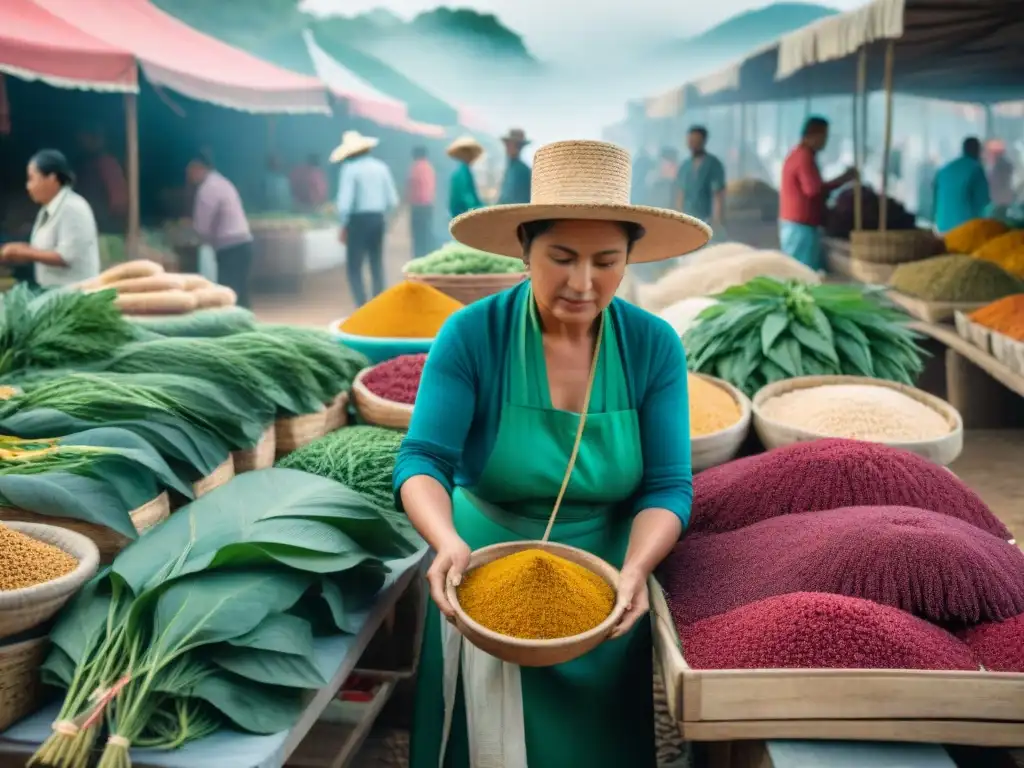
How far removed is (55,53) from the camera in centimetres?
409

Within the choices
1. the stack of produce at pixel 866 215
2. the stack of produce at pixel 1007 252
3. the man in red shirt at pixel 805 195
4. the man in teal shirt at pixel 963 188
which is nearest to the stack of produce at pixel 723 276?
the stack of produce at pixel 1007 252

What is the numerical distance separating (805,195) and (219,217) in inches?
154

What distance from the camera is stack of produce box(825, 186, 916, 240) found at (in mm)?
6102

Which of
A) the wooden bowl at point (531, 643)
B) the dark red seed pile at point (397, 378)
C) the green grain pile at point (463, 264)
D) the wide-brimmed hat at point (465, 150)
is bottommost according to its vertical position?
the wooden bowl at point (531, 643)

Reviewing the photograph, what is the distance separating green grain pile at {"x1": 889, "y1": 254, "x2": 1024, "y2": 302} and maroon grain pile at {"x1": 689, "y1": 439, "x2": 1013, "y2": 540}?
2.57 metres

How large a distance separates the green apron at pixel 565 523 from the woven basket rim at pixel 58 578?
51 centimetres

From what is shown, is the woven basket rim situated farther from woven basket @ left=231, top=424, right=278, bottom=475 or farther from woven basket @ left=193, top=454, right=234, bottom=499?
woven basket @ left=231, top=424, right=278, bottom=475

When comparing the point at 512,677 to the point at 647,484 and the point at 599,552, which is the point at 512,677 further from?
the point at 647,484

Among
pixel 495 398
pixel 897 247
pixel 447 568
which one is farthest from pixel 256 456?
pixel 897 247

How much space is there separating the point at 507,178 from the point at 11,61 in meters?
3.44

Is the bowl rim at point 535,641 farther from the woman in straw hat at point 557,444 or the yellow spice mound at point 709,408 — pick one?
the yellow spice mound at point 709,408

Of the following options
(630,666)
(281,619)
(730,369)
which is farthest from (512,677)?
(730,369)

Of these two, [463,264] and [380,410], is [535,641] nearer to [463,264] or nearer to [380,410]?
[380,410]

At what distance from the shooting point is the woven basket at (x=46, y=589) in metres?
1.06
